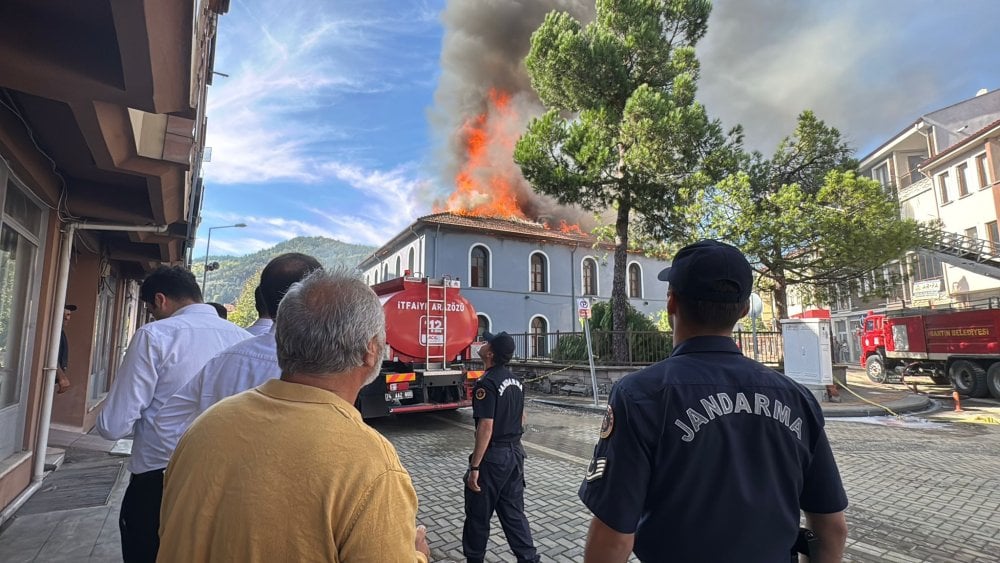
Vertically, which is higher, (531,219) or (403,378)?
(531,219)

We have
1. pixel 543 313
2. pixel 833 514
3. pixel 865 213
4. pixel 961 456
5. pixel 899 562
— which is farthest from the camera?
pixel 543 313

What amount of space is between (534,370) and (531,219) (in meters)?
17.3

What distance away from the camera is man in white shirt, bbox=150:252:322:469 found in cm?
196

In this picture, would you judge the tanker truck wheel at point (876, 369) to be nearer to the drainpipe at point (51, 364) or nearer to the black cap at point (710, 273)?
the black cap at point (710, 273)

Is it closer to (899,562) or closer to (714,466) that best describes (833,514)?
(714,466)

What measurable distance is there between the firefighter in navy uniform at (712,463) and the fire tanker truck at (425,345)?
24.1ft

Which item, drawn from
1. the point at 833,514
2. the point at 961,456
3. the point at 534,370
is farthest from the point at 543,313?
the point at 833,514

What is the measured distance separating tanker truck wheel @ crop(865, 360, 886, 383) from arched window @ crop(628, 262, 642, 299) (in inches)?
456

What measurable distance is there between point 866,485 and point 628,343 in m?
8.94

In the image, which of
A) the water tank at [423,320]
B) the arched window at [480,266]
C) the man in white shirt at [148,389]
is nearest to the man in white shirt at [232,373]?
the man in white shirt at [148,389]

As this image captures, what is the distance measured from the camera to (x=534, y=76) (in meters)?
17.0

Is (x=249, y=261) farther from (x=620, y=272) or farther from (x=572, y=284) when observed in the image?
(x=620, y=272)

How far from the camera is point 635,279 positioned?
28391mm

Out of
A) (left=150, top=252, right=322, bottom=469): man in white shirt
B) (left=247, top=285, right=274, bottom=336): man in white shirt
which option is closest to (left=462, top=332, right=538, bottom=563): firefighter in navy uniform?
(left=247, top=285, right=274, bottom=336): man in white shirt
